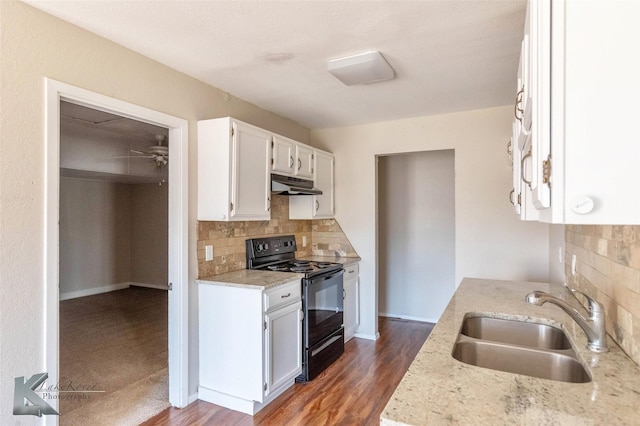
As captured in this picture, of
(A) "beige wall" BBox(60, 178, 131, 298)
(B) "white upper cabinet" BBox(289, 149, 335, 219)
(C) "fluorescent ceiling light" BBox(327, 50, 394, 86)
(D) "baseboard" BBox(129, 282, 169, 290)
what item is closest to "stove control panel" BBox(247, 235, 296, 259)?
(B) "white upper cabinet" BBox(289, 149, 335, 219)

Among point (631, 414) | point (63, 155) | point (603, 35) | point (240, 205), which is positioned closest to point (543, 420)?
point (631, 414)

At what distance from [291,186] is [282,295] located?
3.53 feet

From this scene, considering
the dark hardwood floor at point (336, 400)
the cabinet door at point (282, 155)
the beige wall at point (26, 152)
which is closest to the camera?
the beige wall at point (26, 152)

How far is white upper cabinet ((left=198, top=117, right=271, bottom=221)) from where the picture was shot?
261 centimetres

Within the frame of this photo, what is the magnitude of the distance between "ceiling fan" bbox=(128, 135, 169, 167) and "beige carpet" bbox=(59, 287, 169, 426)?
214cm

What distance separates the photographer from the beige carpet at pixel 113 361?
2469mm

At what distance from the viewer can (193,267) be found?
2676 mm

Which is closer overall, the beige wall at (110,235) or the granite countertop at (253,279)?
the granite countertop at (253,279)

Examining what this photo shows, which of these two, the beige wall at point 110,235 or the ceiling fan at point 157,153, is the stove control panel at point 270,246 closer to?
the ceiling fan at point 157,153

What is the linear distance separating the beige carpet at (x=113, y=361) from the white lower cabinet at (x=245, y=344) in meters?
0.46

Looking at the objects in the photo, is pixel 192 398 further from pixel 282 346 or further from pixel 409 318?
pixel 409 318

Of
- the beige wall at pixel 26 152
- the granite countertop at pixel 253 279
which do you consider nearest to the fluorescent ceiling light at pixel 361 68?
the beige wall at pixel 26 152

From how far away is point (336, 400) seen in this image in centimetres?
266

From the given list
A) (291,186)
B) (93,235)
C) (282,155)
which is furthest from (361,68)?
(93,235)
